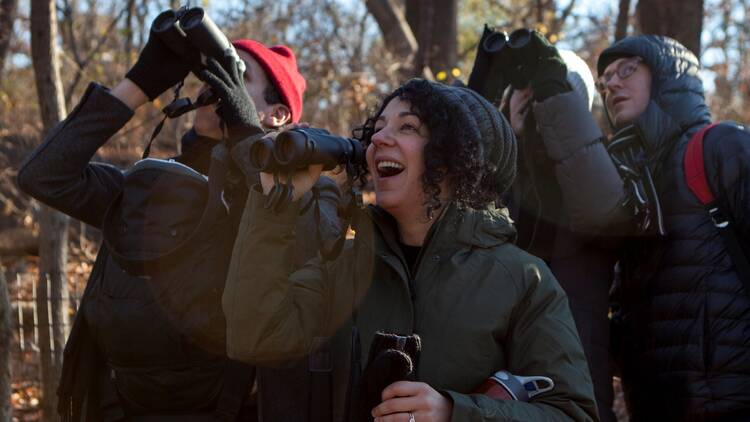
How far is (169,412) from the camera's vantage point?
2.90 meters

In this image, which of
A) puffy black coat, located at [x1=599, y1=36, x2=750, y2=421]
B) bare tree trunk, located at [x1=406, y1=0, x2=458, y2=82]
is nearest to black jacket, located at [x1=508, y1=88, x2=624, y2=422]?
puffy black coat, located at [x1=599, y1=36, x2=750, y2=421]

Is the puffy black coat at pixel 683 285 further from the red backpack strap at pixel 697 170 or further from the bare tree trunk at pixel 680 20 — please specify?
the bare tree trunk at pixel 680 20

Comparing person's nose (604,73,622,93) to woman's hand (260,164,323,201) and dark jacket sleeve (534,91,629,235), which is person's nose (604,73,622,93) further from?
A: woman's hand (260,164,323,201)

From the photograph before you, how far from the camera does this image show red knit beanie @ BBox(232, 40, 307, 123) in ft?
11.1

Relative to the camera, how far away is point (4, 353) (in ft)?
12.5

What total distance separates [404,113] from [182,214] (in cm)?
93

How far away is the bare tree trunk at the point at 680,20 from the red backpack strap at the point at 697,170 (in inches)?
129

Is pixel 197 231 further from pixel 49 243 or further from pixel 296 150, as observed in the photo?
pixel 49 243

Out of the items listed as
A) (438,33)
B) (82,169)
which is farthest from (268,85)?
(438,33)

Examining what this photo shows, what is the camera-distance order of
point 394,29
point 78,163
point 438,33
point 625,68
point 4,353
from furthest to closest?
point 394,29 → point 438,33 → point 4,353 → point 625,68 → point 78,163

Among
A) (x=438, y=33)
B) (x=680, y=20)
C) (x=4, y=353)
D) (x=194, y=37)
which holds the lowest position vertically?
(x=4, y=353)

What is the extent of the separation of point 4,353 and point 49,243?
6.60ft

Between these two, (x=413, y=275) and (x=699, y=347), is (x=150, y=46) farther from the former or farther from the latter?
(x=699, y=347)

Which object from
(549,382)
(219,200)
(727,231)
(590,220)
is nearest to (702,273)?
(727,231)
